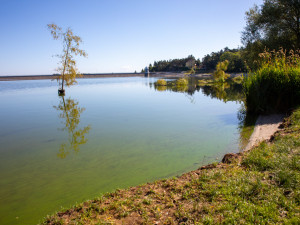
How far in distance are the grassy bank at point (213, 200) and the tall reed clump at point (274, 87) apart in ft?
25.0

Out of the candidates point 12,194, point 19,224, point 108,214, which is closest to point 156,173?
point 108,214

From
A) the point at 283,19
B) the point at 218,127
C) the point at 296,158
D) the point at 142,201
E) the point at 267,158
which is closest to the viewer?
the point at 142,201

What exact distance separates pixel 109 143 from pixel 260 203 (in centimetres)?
597

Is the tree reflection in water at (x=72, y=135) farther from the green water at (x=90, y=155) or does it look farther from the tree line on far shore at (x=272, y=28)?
the tree line on far shore at (x=272, y=28)

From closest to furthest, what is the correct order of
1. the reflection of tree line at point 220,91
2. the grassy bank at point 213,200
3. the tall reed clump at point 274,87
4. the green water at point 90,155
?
1. the grassy bank at point 213,200
2. the green water at point 90,155
3. the tall reed clump at point 274,87
4. the reflection of tree line at point 220,91

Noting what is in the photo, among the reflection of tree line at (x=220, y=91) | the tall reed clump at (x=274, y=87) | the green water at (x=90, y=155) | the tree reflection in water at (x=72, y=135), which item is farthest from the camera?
the reflection of tree line at (x=220, y=91)

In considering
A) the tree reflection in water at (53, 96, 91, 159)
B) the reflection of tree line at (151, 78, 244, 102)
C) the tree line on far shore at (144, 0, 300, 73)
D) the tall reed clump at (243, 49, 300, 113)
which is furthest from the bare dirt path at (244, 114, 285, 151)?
the tree line on far shore at (144, 0, 300, 73)

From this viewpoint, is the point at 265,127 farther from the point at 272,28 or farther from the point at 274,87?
the point at 272,28

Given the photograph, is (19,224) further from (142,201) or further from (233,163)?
(233,163)

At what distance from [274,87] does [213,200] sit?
10.0 metres

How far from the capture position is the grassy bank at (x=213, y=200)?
9.95 feet

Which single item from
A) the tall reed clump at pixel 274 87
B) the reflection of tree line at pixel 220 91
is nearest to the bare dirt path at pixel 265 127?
the tall reed clump at pixel 274 87

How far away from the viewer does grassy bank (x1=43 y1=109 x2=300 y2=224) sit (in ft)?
9.95

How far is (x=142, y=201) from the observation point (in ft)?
12.2
